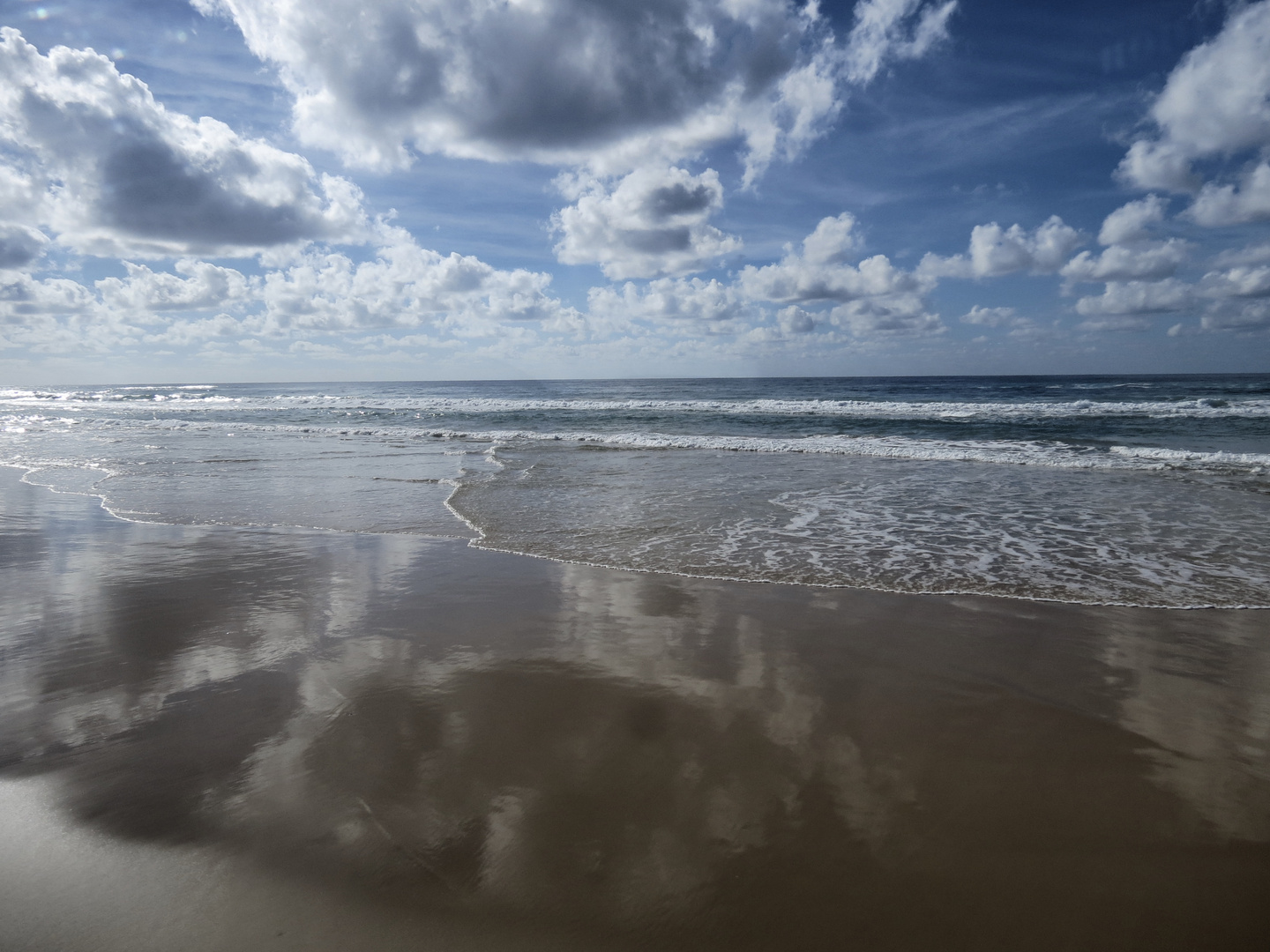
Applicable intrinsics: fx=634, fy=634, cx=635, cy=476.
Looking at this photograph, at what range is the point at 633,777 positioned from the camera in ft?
8.59

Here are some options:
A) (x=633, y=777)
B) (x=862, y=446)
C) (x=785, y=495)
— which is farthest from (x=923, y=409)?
(x=633, y=777)

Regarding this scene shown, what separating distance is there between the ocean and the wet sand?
1.29 metres

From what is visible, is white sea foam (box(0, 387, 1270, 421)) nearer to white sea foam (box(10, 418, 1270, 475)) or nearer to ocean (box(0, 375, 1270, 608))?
ocean (box(0, 375, 1270, 608))

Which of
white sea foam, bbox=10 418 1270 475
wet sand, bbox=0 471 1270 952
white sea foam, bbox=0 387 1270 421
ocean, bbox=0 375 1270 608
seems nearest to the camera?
wet sand, bbox=0 471 1270 952

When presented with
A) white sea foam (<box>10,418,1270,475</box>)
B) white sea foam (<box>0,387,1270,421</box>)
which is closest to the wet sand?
white sea foam (<box>10,418,1270,475</box>)

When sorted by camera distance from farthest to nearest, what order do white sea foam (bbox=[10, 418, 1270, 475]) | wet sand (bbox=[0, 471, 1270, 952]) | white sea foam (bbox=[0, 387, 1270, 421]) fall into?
white sea foam (bbox=[0, 387, 1270, 421]) < white sea foam (bbox=[10, 418, 1270, 475]) < wet sand (bbox=[0, 471, 1270, 952])

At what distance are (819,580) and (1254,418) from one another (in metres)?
28.4

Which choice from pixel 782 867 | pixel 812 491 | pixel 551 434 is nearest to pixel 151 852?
pixel 782 867

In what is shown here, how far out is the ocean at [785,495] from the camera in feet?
19.1

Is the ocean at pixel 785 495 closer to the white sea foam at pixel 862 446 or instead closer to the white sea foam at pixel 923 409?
the white sea foam at pixel 862 446

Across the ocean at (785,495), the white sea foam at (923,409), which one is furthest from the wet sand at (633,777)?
the white sea foam at (923,409)

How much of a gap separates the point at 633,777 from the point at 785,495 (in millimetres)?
7481

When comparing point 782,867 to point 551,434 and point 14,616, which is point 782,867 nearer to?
point 14,616

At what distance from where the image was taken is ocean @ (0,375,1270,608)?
584 centimetres
